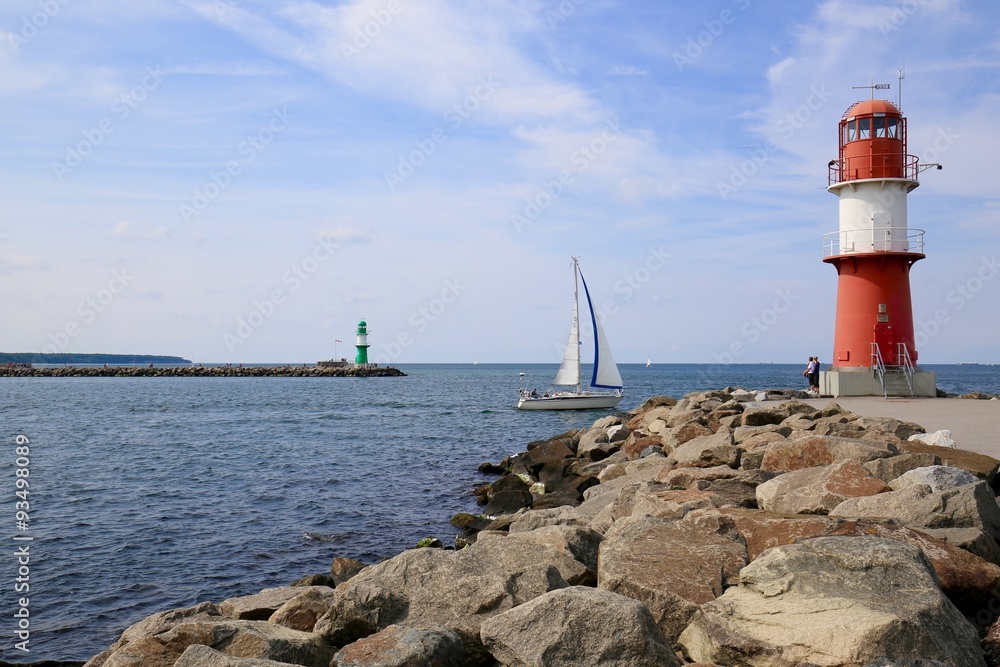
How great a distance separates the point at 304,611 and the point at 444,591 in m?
1.27

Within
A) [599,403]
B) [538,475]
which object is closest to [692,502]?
[538,475]

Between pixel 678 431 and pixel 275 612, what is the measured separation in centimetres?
890

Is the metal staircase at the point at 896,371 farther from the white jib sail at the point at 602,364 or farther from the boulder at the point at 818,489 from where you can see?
the white jib sail at the point at 602,364

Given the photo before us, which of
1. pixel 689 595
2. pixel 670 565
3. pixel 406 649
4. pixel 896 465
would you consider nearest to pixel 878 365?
pixel 896 465

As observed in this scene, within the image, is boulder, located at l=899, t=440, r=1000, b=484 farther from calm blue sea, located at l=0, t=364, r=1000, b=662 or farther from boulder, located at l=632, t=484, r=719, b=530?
calm blue sea, located at l=0, t=364, r=1000, b=662

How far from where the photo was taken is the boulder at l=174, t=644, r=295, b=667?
4.39 metres

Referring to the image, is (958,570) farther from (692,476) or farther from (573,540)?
(692,476)

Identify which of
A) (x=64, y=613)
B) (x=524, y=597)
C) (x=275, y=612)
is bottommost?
(x=64, y=613)

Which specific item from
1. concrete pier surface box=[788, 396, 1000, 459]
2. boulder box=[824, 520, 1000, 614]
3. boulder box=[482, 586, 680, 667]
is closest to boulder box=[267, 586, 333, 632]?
boulder box=[482, 586, 680, 667]

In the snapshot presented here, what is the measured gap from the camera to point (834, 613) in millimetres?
4230

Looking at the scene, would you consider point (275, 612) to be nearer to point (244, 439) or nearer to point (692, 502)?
point (692, 502)

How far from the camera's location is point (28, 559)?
11305 mm

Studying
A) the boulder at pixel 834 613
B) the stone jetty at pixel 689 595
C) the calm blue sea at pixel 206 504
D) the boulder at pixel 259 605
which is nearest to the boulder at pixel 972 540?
the stone jetty at pixel 689 595

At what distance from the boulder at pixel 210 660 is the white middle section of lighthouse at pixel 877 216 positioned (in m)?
19.9
